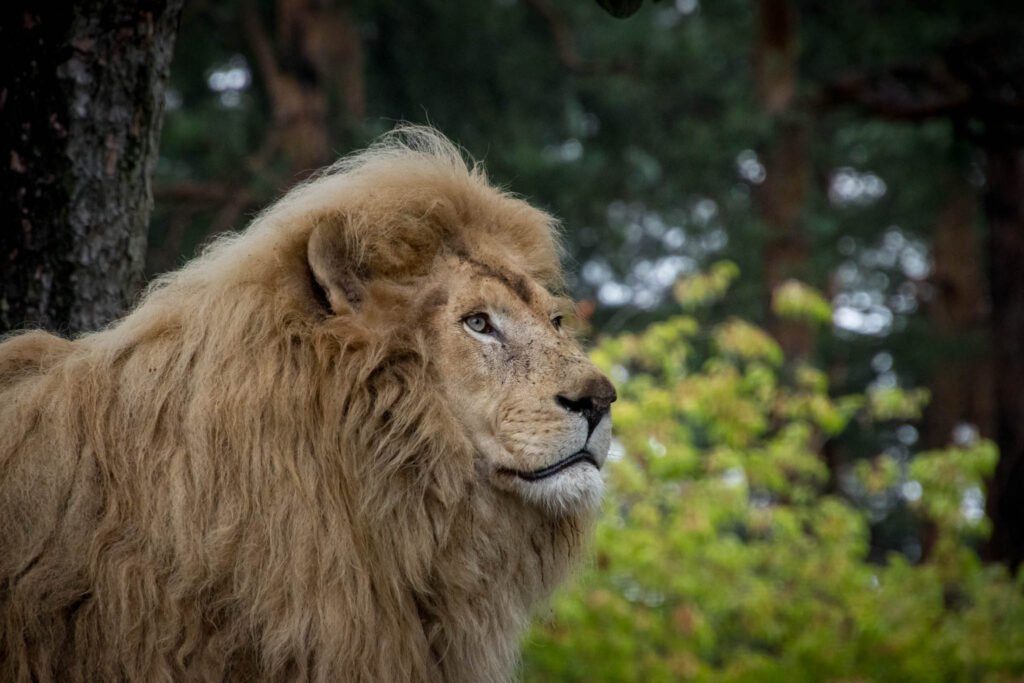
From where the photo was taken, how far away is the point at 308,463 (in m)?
2.71

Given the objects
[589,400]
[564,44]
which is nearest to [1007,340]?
[564,44]

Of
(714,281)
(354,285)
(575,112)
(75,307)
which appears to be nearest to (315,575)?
(354,285)

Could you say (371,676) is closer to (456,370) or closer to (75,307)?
(456,370)

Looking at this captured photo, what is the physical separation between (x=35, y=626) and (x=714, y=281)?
6.55m

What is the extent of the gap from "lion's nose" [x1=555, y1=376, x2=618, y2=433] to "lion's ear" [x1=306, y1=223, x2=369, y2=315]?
0.63 meters

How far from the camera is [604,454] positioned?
286 centimetres

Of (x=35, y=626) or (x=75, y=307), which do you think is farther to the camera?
(x=75, y=307)

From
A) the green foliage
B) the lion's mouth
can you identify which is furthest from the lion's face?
the green foliage

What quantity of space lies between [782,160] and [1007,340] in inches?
168

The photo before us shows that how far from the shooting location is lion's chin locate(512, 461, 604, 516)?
2746mm

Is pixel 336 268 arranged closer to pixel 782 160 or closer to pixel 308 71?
pixel 308 71

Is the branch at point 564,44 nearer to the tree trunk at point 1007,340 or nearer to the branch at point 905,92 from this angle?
the branch at point 905,92

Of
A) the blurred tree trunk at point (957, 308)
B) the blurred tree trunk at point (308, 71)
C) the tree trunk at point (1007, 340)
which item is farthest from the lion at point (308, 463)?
the blurred tree trunk at point (957, 308)

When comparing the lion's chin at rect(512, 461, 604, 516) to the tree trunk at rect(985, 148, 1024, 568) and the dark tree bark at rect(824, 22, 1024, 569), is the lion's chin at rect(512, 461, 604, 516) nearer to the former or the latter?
the tree trunk at rect(985, 148, 1024, 568)
